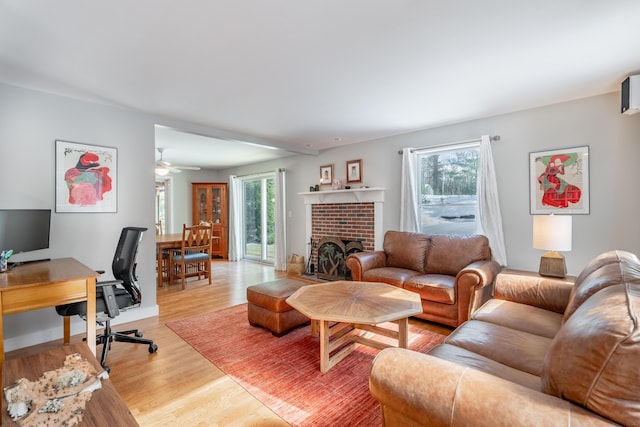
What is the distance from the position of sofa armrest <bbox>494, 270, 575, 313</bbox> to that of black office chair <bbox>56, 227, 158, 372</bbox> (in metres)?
2.96

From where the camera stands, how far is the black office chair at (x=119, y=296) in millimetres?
2262

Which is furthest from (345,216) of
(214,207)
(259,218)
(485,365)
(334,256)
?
(214,207)

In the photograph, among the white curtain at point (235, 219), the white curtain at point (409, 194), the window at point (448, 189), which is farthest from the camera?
the white curtain at point (235, 219)

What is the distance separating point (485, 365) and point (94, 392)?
66.8 inches

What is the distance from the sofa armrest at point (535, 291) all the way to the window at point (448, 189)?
1.51 m

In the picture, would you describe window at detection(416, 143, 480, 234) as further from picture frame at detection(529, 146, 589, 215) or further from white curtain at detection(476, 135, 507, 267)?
picture frame at detection(529, 146, 589, 215)

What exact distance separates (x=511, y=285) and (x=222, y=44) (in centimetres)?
282

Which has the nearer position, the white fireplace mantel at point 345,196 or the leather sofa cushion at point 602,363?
the leather sofa cushion at point 602,363

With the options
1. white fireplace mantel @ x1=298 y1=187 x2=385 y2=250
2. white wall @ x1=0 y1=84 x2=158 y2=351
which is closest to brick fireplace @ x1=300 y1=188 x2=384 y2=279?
white fireplace mantel @ x1=298 y1=187 x2=385 y2=250

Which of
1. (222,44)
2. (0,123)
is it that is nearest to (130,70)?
(222,44)

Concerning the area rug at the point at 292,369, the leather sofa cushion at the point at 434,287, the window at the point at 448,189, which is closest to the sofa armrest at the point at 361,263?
the leather sofa cushion at the point at 434,287

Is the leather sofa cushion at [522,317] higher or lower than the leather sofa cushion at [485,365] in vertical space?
higher

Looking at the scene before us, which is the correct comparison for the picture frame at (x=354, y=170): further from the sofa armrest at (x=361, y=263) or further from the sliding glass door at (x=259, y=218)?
the sliding glass door at (x=259, y=218)

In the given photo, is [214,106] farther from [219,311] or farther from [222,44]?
[219,311]
